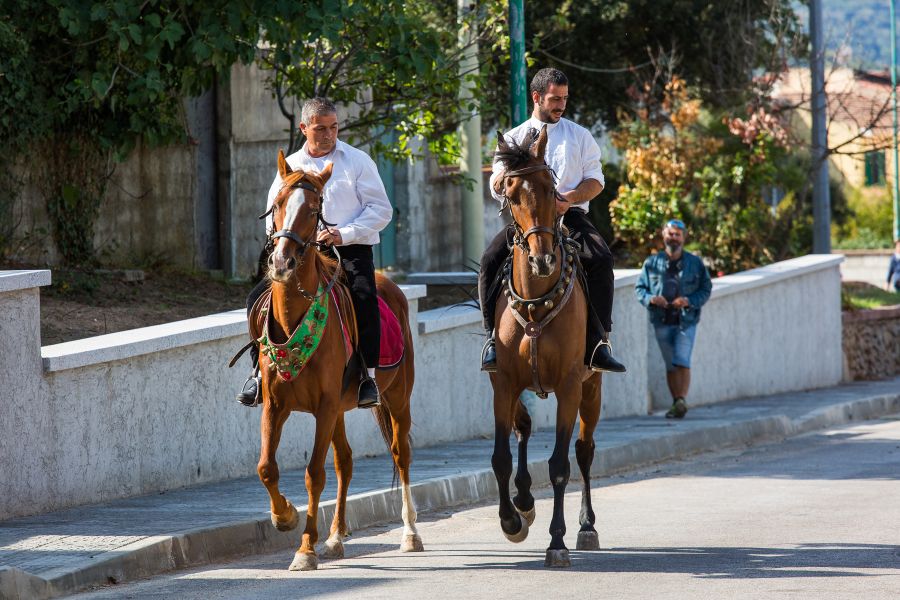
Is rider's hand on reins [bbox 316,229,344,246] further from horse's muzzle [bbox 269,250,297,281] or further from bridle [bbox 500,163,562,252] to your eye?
bridle [bbox 500,163,562,252]

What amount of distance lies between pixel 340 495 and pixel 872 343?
17300 millimetres

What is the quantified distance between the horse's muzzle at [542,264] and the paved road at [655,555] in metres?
1.75

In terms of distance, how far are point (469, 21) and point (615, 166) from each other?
50.8 feet

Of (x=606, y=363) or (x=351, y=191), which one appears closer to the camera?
(x=351, y=191)

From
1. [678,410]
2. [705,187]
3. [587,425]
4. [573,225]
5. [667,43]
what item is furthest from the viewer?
[667,43]

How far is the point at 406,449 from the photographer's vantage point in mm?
10031

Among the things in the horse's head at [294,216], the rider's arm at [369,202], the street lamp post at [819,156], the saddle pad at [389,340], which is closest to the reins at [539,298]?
the rider's arm at [369,202]

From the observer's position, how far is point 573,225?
1014cm

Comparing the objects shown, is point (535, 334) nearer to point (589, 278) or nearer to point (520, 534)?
point (589, 278)

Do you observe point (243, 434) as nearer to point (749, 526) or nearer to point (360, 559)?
point (360, 559)

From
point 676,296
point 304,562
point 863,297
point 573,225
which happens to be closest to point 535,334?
point 573,225

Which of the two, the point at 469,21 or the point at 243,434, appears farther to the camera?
the point at 469,21

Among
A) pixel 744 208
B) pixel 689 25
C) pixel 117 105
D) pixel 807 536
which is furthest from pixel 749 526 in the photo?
pixel 689 25

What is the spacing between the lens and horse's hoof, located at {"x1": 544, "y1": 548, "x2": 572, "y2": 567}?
349 inches
